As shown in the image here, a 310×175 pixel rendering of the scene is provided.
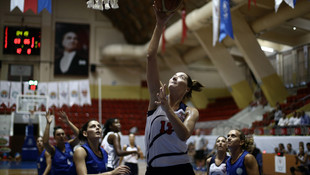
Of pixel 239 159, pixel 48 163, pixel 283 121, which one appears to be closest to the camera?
pixel 239 159

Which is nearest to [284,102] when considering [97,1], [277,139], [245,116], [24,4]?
[245,116]

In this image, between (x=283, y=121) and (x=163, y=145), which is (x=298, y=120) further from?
(x=163, y=145)

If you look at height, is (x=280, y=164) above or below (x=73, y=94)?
below

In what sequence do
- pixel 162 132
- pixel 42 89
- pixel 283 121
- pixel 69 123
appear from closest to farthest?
pixel 162 132 < pixel 69 123 < pixel 283 121 < pixel 42 89

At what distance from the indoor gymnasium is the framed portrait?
61 mm

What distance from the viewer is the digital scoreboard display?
694 cm

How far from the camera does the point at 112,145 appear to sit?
5996 mm

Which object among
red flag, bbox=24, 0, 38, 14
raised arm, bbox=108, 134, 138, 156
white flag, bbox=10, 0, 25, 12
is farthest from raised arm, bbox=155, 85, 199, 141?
red flag, bbox=24, 0, 38, 14

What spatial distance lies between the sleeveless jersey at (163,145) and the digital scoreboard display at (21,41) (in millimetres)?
4701

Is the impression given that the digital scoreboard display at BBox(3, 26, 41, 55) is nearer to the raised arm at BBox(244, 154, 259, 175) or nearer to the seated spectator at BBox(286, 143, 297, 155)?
the raised arm at BBox(244, 154, 259, 175)

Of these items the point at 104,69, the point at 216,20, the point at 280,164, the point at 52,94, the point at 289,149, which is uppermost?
the point at 216,20

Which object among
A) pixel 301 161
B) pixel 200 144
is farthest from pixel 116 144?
pixel 200 144

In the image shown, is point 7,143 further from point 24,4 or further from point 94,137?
point 94,137

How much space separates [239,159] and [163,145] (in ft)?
6.03
